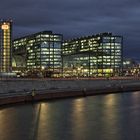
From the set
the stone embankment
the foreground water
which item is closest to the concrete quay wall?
the stone embankment

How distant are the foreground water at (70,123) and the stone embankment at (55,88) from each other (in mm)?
13074

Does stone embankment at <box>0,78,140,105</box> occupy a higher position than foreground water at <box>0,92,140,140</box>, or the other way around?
stone embankment at <box>0,78,140,105</box>

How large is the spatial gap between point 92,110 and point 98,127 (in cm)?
2147

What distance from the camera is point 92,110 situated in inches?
3093

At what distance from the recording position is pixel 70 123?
200ft

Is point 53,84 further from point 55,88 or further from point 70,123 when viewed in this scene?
point 70,123

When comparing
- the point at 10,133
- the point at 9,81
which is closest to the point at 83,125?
the point at 10,133

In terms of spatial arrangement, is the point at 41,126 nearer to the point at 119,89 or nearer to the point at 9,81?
the point at 9,81

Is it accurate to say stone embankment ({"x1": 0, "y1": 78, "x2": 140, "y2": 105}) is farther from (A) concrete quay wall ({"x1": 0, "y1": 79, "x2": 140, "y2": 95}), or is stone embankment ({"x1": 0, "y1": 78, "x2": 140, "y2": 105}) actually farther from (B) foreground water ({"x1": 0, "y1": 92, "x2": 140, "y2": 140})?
(B) foreground water ({"x1": 0, "y1": 92, "x2": 140, "y2": 140})

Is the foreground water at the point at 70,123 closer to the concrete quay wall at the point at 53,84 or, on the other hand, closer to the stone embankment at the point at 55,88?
the stone embankment at the point at 55,88

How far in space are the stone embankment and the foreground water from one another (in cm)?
1307

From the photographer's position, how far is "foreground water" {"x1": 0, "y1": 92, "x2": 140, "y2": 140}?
167 ft

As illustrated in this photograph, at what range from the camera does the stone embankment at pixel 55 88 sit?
315 ft

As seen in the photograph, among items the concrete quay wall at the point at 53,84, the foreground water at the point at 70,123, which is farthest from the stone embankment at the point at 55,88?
the foreground water at the point at 70,123
